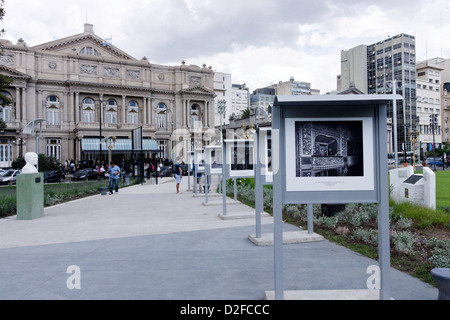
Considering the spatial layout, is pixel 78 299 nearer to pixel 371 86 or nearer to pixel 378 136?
pixel 378 136

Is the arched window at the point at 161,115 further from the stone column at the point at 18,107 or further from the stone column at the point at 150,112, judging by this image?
the stone column at the point at 18,107

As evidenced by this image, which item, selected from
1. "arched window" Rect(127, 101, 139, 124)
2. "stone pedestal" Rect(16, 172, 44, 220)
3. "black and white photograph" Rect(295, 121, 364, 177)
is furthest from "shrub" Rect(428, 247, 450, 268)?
"arched window" Rect(127, 101, 139, 124)

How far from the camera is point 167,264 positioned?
5.66 m

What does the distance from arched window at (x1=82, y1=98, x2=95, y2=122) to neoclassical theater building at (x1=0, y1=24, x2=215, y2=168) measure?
3 centimetres

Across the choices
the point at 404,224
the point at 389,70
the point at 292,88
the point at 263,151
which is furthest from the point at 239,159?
the point at 292,88

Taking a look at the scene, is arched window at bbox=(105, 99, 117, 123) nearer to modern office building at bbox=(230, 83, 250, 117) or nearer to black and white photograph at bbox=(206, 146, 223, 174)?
black and white photograph at bbox=(206, 146, 223, 174)

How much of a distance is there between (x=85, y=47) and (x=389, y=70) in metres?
69.8

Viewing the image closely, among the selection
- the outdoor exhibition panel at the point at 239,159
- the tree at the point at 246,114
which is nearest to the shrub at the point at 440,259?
the outdoor exhibition panel at the point at 239,159

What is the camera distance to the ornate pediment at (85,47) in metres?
63.3

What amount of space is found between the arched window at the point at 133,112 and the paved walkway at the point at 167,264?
61.2 metres

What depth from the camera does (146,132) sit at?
67938 mm

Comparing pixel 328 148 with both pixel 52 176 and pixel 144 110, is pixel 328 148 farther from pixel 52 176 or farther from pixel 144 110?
pixel 144 110

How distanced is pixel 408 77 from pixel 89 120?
242 feet
